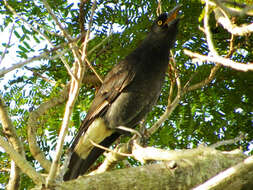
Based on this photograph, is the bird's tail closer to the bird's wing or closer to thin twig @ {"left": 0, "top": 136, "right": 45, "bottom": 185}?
the bird's wing

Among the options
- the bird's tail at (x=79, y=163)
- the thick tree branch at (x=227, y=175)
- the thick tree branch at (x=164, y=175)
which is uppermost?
the thick tree branch at (x=227, y=175)

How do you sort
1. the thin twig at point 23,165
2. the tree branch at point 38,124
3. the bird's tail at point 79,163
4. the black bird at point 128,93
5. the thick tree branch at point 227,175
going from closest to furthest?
the thick tree branch at point 227,175 < the thin twig at point 23,165 < the tree branch at point 38,124 < the bird's tail at point 79,163 < the black bird at point 128,93

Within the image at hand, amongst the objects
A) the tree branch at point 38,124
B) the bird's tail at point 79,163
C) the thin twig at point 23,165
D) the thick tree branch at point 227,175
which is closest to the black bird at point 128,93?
the bird's tail at point 79,163

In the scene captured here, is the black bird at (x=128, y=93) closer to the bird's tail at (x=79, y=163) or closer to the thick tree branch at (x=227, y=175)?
the bird's tail at (x=79, y=163)

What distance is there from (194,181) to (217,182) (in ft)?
3.10

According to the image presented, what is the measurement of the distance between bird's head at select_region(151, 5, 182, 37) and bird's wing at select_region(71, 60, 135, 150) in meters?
0.54

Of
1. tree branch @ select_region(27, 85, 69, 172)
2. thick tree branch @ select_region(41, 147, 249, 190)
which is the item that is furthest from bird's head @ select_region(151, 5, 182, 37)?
thick tree branch @ select_region(41, 147, 249, 190)

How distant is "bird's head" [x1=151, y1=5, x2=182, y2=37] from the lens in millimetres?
4242

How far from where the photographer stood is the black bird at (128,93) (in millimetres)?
4371

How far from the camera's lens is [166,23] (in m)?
4.67

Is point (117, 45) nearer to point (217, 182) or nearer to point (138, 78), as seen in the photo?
point (138, 78)

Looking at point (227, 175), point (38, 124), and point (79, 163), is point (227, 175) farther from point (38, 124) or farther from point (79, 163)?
point (79, 163)

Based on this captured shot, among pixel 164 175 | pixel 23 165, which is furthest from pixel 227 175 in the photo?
pixel 23 165

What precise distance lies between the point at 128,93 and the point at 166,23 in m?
0.94
